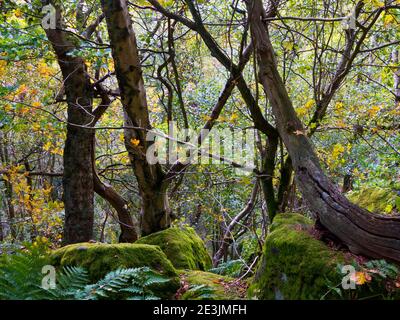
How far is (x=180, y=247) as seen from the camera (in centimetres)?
443

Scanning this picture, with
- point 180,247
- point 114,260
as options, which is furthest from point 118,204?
point 114,260

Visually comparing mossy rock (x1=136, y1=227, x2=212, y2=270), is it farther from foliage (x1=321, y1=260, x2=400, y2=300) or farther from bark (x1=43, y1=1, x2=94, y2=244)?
foliage (x1=321, y1=260, x2=400, y2=300)

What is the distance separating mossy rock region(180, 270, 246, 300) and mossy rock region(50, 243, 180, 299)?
176 millimetres

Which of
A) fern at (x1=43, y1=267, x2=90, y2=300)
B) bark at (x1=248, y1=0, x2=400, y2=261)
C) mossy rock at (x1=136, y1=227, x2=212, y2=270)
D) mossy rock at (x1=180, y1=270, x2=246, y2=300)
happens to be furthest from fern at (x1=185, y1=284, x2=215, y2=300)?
mossy rock at (x1=136, y1=227, x2=212, y2=270)

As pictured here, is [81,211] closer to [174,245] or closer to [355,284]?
[174,245]

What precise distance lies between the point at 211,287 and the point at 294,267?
2.59ft

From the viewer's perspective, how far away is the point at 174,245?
4.39m

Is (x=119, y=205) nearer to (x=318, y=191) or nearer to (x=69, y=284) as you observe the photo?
(x=69, y=284)

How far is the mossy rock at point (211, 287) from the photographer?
2895 mm

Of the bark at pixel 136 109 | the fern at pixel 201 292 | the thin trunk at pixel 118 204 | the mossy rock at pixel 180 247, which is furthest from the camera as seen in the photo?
the thin trunk at pixel 118 204

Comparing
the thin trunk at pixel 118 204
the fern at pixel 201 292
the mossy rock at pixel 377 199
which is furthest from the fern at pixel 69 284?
the thin trunk at pixel 118 204

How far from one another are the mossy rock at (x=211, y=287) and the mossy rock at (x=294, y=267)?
0.77ft

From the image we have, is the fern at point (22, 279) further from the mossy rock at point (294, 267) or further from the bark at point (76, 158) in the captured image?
the bark at point (76, 158)
